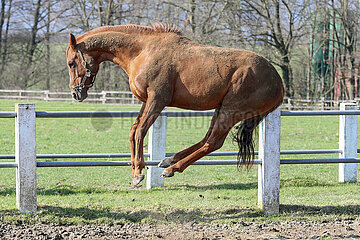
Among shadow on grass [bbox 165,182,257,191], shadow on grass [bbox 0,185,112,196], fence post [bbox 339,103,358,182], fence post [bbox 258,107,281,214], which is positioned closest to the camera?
fence post [bbox 258,107,281,214]

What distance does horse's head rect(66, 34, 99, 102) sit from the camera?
3.98 meters

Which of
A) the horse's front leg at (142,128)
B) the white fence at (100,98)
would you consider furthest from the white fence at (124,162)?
the white fence at (100,98)

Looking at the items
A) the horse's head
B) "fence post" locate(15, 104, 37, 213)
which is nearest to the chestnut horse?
the horse's head

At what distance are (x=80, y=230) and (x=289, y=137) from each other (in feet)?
42.0

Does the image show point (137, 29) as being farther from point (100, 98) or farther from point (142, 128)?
point (100, 98)

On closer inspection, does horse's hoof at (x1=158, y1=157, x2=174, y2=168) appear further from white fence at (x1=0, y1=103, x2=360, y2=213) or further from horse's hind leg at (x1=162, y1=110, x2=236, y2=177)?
white fence at (x1=0, y1=103, x2=360, y2=213)

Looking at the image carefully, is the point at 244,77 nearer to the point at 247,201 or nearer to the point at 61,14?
the point at 247,201

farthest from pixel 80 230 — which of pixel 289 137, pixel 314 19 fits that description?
pixel 314 19

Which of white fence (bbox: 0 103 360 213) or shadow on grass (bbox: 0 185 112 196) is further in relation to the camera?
shadow on grass (bbox: 0 185 112 196)

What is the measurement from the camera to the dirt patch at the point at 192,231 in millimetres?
→ 4863

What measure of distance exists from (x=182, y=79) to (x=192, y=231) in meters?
2.13

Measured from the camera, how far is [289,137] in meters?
16.6

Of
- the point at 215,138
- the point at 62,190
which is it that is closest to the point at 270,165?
the point at 215,138

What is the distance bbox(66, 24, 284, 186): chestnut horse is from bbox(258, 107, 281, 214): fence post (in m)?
1.91
